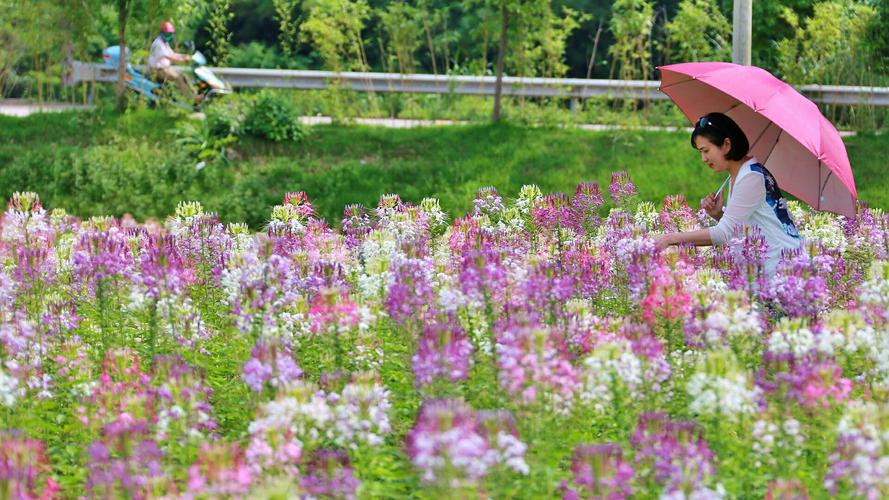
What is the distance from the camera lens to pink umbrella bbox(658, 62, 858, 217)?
7.57m

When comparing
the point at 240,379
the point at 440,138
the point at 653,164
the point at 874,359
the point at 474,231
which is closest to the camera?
the point at 874,359

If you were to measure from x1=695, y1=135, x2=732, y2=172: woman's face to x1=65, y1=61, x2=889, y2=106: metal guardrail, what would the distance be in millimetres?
9512

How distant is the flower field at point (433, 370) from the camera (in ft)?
13.7

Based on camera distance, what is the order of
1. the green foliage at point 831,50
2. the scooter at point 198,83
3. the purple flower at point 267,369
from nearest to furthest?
the purple flower at point 267,369 → the green foliage at point 831,50 → the scooter at point 198,83

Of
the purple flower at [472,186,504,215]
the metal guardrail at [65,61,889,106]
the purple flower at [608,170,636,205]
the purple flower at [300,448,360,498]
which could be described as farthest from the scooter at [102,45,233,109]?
the purple flower at [300,448,360,498]

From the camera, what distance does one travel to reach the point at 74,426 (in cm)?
553

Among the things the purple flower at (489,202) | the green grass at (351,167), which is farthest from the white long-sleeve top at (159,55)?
the purple flower at (489,202)

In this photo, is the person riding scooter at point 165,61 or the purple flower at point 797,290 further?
the person riding scooter at point 165,61

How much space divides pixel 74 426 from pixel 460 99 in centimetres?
1420

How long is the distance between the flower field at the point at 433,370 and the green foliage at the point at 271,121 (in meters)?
8.02

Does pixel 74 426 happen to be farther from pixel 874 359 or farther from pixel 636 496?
pixel 874 359

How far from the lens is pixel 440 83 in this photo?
18375mm

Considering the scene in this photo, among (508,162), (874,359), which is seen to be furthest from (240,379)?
(508,162)

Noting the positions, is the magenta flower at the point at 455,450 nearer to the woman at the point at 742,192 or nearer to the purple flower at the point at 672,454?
the purple flower at the point at 672,454
